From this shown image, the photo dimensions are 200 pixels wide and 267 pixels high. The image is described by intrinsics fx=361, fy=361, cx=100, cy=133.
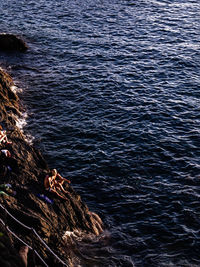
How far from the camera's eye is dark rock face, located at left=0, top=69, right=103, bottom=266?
1827 centimetres

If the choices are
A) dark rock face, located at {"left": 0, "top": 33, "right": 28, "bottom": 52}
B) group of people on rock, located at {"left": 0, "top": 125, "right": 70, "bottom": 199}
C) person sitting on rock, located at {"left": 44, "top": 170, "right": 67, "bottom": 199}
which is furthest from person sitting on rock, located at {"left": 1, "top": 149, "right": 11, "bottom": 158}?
dark rock face, located at {"left": 0, "top": 33, "right": 28, "bottom": 52}

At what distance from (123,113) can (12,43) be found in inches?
769

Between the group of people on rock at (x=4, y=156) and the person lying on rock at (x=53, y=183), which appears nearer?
the group of people on rock at (x=4, y=156)

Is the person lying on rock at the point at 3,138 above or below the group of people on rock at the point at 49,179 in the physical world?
above

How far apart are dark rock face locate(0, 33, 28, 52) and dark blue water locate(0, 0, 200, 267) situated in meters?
1.17

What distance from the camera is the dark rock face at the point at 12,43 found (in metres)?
44.4

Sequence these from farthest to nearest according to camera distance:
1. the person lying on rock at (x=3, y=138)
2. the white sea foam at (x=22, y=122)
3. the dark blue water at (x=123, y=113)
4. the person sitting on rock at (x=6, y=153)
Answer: the white sea foam at (x=22, y=122) < the person lying on rock at (x=3, y=138) < the dark blue water at (x=123, y=113) < the person sitting on rock at (x=6, y=153)

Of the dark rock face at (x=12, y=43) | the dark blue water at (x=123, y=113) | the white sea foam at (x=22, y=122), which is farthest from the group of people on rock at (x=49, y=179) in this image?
the dark rock face at (x=12, y=43)

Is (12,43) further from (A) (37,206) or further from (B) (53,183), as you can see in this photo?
(A) (37,206)

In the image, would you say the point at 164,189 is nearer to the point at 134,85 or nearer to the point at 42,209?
the point at 42,209

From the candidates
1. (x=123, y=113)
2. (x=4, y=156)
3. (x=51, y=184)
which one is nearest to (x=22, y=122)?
(x=123, y=113)

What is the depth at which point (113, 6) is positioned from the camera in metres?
58.2

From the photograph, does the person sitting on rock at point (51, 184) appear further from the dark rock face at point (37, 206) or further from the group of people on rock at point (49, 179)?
the dark rock face at point (37, 206)

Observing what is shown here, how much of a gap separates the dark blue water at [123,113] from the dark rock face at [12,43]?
1.17 meters
